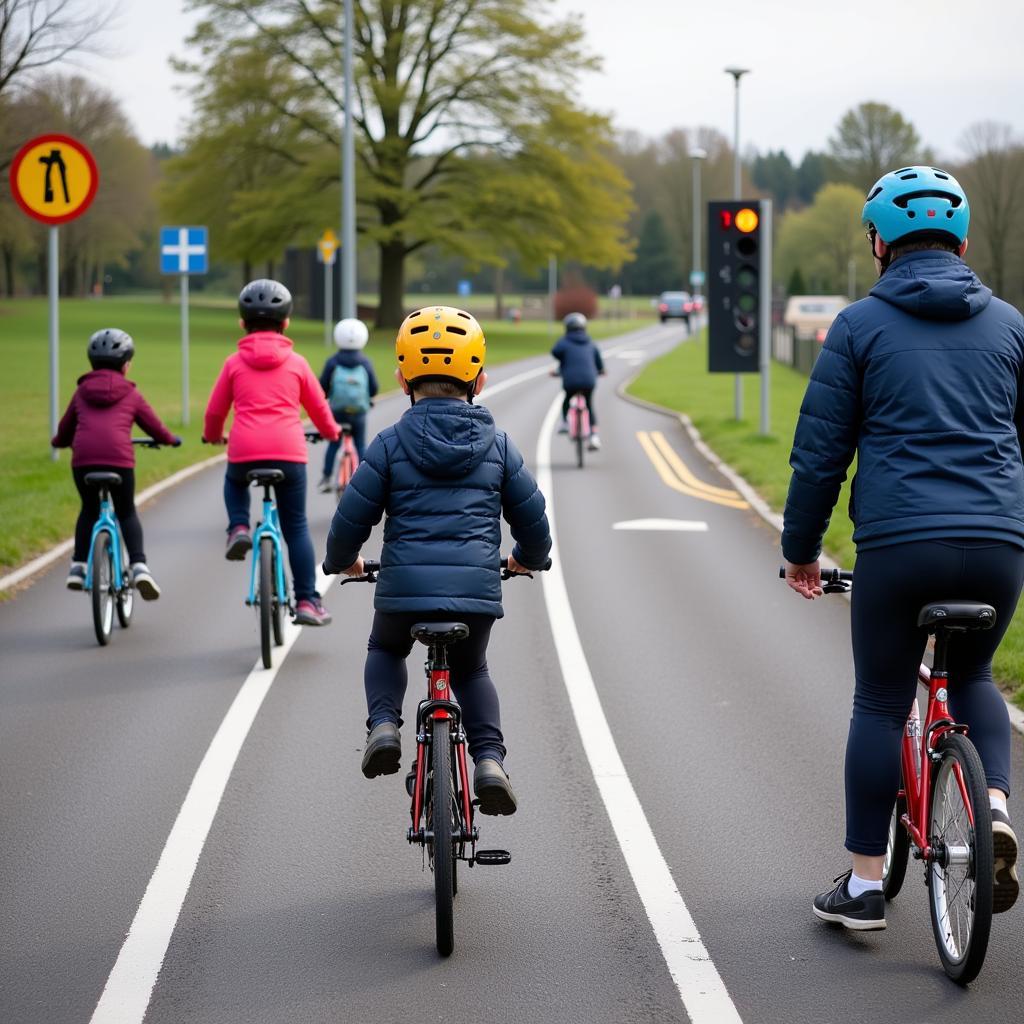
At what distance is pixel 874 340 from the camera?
455 cm

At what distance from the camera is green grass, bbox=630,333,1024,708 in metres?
9.23

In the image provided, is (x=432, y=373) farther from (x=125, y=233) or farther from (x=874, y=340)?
(x=125, y=233)

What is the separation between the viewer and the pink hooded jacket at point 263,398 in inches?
353

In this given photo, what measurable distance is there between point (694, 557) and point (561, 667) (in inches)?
174

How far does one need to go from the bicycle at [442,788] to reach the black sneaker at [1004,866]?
140 centimetres

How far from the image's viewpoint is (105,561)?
30.7 feet

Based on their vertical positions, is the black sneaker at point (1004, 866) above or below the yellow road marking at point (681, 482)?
above

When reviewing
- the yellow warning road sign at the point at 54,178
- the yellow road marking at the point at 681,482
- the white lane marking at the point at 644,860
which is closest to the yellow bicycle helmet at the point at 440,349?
the white lane marking at the point at 644,860

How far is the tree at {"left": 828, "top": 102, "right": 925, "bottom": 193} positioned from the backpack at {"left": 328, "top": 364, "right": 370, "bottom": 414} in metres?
83.8

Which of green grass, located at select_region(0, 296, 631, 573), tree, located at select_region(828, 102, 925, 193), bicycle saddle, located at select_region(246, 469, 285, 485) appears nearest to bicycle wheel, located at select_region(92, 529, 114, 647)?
bicycle saddle, located at select_region(246, 469, 285, 485)

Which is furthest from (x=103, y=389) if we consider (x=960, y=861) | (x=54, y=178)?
(x=54, y=178)

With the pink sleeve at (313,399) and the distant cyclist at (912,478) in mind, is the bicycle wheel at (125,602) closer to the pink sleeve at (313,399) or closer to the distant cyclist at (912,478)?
the pink sleeve at (313,399)

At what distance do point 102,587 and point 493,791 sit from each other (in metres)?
4.88

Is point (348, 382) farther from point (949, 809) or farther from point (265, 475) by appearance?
point (949, 809)
